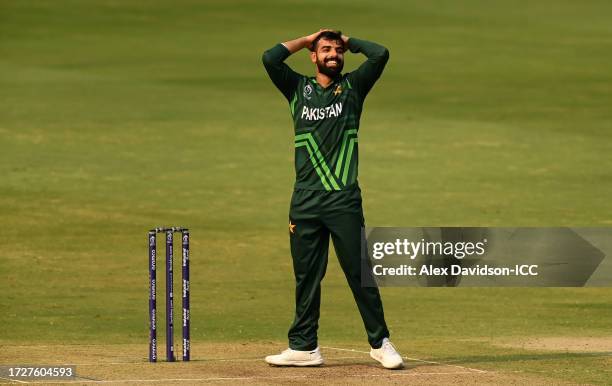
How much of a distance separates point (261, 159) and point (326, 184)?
17800 mm

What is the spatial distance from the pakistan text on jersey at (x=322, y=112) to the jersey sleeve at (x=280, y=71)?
305mm

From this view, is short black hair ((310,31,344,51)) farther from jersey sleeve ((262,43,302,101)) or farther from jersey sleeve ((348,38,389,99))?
jersey sleeve ((262,43,302,101))

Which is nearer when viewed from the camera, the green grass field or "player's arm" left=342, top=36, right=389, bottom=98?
"player's arm" left=342, top=36, right=389, bottom=98

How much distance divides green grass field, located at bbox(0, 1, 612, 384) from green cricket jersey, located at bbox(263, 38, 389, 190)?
1.94 m

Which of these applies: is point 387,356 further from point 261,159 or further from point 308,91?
point 261,159

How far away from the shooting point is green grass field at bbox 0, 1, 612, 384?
1719 cm

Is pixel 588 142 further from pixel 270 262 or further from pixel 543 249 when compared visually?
pixel 543 249

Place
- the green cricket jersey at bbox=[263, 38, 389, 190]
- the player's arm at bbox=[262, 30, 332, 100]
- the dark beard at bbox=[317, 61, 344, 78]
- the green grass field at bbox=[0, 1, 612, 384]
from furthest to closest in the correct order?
the green grass field at bbox=[0, 1, 612, 384], the player's arm at bbox=[262, 30, 332, 100], the dark beard at bbox=[317, 61, 344, 78], the green cricket jersey at bbox=[263, 38, 389, 190]

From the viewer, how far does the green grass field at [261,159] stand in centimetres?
1719

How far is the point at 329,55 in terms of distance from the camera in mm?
12086

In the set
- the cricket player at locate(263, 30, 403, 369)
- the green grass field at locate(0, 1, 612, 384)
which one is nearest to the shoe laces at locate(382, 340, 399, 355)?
the cricket player at locate(263, 30, 403, 369)

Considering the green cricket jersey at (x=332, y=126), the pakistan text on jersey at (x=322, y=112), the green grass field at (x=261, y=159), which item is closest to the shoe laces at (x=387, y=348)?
the green grass field at (x=261, y=159)

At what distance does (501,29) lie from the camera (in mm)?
49938

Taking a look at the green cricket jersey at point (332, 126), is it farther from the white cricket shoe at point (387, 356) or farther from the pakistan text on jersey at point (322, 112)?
the white cricket shoe at point (387, 356)
